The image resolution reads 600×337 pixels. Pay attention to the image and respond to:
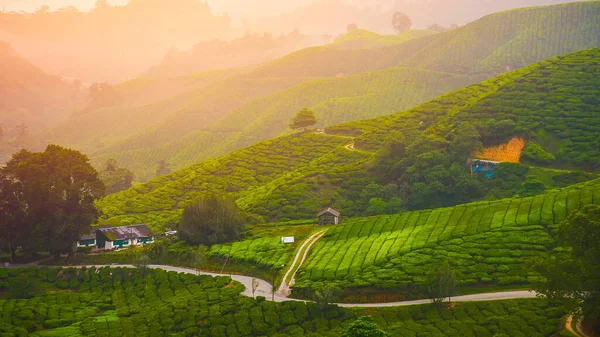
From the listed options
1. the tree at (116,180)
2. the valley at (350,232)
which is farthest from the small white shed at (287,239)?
the tree at (116,180)

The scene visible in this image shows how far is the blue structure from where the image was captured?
9094cm

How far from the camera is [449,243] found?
203 ft

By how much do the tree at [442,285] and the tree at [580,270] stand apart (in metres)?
7.01

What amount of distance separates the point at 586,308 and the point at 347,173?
194 ft

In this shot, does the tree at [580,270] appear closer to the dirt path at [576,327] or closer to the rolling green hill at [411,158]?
the dirt path at [576,327]

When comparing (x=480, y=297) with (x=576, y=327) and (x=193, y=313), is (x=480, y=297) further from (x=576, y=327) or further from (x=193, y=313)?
(x=193, y=313)

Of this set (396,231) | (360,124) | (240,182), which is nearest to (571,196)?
(396,231)

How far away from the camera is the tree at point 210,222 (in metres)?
78.3

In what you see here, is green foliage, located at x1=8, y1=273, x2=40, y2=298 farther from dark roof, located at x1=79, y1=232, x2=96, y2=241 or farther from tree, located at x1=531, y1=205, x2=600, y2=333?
tree, located at x1=531, y1=205, x2=600, y2=333

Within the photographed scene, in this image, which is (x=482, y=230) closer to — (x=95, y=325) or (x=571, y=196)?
(x=571, y=196)

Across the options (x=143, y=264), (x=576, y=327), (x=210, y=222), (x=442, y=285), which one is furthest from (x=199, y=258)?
(x=576, y=327)

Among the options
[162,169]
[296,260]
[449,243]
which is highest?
[449,243]

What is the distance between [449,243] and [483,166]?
34.3 m

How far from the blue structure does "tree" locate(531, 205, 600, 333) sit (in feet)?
152
